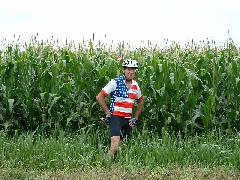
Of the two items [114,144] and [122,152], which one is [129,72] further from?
[122,152]

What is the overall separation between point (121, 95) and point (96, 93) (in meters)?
1.59

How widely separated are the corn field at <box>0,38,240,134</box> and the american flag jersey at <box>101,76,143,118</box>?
3.92ft

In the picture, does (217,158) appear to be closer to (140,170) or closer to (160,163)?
(160,163)

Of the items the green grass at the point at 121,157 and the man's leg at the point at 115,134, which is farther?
the man's leg at the point at 115,134

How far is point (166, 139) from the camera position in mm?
10953

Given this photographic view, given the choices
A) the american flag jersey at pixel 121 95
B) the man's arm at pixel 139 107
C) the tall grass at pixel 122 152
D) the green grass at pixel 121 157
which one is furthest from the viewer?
the man's arm at pixel 139 107

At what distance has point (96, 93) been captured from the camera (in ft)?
39.1

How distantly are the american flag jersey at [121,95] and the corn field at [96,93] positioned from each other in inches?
47.0

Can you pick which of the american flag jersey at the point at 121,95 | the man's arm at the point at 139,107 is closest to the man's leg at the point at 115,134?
the american flag jersey at the point at 121,95

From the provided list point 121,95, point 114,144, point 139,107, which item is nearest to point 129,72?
point 121,95

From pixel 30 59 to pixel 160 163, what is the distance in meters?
4.00

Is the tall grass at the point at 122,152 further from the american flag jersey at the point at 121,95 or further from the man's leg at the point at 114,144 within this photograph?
the american flag jersey at the point at 121,95

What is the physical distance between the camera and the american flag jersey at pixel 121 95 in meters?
10.4

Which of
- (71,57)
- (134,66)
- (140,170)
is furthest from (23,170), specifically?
(71,57)
